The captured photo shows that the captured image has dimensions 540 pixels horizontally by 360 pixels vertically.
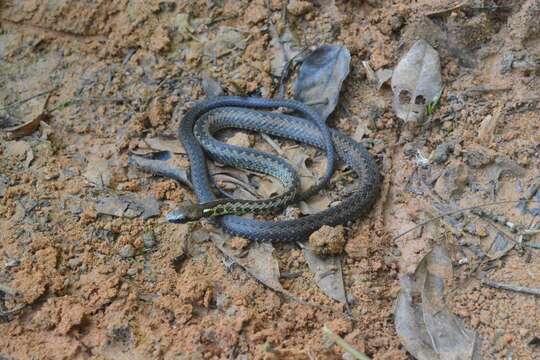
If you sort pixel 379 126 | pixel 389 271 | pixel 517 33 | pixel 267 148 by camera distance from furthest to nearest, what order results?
1. pixel 267 148
2. pixel 379 126
3. pixel 517 33
4. pixel 389 271

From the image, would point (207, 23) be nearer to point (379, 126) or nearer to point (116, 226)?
point (379, 126)

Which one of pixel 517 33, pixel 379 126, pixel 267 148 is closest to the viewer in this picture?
pixel 517 33

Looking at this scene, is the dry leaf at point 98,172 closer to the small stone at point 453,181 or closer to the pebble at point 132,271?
the pebble at point 132,271

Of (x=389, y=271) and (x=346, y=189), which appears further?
(x=346, y=189)

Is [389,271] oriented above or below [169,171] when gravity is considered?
below

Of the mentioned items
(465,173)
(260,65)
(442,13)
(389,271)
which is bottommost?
(389,271)

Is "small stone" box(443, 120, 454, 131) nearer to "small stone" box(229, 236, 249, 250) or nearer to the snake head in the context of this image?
"small stone" box(229, 236, 249, 250)

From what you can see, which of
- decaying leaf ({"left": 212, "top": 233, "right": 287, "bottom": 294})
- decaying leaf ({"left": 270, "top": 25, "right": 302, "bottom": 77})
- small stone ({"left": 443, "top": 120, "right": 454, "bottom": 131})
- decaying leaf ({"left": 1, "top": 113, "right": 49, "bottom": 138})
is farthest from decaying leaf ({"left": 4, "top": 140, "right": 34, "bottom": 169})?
small stone ({"left": 443, "top": 120, "right": 454, "bottom": 131})

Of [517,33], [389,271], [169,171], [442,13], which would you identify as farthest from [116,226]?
[517,33]
